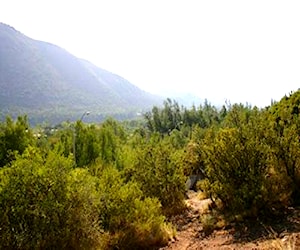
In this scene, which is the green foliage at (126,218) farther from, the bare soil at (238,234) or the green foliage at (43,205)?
the green foliage at (43,205)

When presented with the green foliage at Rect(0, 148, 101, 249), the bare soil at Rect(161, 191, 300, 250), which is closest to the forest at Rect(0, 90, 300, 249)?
the green foliage at Rect(0, 148, 101, 249)

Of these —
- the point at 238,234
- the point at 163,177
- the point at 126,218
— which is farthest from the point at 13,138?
the point at 238,234

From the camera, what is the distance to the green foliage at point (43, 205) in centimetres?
1094

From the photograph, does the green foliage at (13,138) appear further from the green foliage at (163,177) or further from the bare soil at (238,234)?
the bare soil at (238,234)

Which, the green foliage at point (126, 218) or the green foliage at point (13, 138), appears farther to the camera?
the green foliage at point (13, 138)

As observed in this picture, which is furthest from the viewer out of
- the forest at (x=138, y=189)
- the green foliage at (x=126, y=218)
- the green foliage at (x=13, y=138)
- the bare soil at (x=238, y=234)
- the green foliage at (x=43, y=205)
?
the green foliage at (x=13, y=138)

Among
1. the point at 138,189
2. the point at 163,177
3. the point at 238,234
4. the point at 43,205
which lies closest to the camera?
the point at 43,205

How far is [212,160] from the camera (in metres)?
16.5

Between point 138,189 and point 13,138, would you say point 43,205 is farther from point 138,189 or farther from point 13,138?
point 13,138

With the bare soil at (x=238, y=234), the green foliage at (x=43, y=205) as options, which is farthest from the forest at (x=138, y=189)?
the bare soil at (x=238, y=234)

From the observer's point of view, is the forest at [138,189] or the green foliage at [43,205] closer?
the green foliage at [43,205]

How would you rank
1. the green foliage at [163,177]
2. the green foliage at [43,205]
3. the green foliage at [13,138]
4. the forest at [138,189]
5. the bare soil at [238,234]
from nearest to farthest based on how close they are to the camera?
the green foliage at [43,205] < the forest at [138,189] < the bare soil at [238,234] < the green foliage at [163,177] < the green foliage at [13,138]

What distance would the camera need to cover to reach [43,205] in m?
11.0

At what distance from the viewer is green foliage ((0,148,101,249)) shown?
1094 cm
